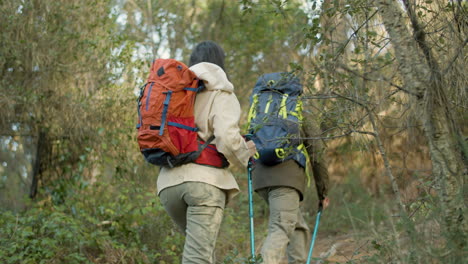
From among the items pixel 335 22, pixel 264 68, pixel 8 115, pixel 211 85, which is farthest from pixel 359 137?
pixel 264 68

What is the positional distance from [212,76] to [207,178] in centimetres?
72

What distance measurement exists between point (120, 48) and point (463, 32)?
497 cm

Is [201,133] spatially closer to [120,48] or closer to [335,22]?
[335,22]

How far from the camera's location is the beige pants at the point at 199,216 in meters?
3.80

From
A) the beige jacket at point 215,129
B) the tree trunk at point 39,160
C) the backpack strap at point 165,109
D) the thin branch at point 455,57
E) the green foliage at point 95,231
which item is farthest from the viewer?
the tree trunk at point 39,160

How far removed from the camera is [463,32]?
11.3 feet

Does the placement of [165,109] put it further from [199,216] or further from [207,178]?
[199,216]

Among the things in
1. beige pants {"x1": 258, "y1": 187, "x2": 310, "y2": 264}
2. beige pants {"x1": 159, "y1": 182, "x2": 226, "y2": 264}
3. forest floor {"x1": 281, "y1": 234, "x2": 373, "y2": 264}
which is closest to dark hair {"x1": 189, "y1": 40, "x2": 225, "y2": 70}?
beige pants {"x1": 159, "y1": 182, "x2": 226, "y2": 264}

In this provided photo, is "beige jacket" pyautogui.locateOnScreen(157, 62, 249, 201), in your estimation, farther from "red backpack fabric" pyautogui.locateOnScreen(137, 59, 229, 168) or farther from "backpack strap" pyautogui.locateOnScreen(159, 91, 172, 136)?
"backpack strap" pyautogui.locateOnScreen(159, 91, 172, 136)

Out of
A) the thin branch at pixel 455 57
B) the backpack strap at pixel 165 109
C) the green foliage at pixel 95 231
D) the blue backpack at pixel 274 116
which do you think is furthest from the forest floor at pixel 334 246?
the thin branch at pixel 455 57

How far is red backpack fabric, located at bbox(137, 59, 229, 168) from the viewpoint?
374cm

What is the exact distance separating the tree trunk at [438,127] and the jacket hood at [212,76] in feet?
4.35

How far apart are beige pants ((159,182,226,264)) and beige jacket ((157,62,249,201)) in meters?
0.05

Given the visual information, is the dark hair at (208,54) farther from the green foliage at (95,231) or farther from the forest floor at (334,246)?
the forest floor at (334,246)
